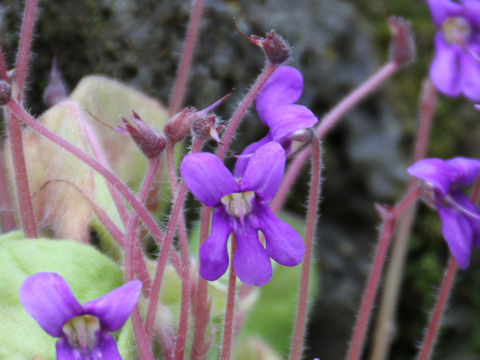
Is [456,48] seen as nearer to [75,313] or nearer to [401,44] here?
[401,44]

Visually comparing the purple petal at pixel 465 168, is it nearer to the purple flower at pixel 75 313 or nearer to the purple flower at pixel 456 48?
the purple flower at pixel 456 48

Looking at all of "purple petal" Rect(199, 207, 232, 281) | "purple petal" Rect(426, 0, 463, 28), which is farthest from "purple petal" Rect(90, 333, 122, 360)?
"purple petal" Rect(426, 0, 463, 28)

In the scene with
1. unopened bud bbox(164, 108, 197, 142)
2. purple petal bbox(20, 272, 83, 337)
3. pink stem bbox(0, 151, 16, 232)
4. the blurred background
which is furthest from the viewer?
the blurred background

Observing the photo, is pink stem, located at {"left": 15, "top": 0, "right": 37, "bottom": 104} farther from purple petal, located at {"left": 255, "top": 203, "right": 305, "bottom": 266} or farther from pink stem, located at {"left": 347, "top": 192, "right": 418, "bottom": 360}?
pink stem, located at {"left": 347, "top": 192, "right": 418, "bottom": 360}

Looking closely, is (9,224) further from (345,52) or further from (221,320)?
(345,52)

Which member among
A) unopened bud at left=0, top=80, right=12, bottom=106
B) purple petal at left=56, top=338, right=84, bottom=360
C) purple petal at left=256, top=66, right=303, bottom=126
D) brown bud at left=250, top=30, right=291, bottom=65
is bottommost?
purple petal at left=56, top=338, right=84, bottom=360

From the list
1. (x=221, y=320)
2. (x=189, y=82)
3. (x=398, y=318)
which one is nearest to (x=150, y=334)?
(x=221, y=320)
